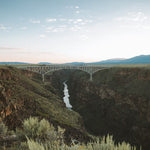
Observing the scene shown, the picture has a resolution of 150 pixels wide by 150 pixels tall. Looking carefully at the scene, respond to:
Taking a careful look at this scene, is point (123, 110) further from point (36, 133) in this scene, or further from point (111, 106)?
point (36, 133)

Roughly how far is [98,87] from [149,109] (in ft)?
73.2

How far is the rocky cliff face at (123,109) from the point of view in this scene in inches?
1004

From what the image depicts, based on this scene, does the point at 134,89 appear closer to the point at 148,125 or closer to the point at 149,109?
the point at 149,109

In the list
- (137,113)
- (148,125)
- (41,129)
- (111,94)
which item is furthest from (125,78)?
(41,129)

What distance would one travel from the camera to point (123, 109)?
32656 millimetres

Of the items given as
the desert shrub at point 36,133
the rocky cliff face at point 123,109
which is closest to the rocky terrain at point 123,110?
the rocky cliff face at point 123,109

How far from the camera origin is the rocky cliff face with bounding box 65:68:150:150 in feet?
83.7

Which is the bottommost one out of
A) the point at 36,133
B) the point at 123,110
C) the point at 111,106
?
the point at 111,106

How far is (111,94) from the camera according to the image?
39.0 m

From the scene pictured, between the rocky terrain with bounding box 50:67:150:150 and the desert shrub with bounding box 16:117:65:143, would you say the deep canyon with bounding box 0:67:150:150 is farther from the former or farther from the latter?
the desert shrub with bounding box 16:117:65:143

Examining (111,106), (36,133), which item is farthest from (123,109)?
(36,133)

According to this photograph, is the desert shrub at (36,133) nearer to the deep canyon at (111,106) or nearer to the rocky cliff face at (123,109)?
the deep canyon at (111,106)

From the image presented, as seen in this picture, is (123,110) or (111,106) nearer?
(123,110)

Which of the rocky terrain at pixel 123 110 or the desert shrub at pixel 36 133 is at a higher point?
the desert shrub at pixel 36 133
